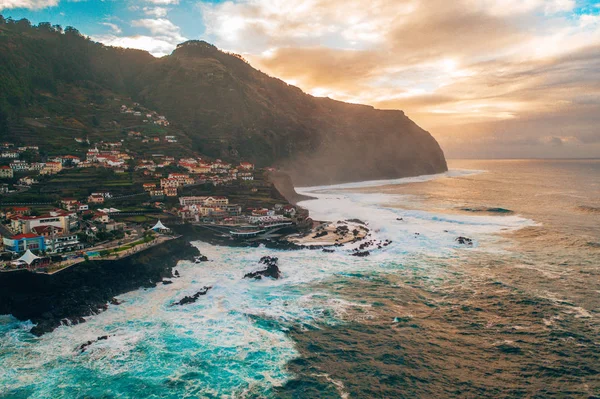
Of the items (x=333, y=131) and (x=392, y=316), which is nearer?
(x=392, y=316)

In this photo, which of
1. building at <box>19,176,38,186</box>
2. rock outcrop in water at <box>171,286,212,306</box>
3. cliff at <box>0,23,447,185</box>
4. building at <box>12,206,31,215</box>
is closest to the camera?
rock outcrop in water at <box>171,286,212,306</box>

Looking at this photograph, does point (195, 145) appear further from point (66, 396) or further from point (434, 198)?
point (66, 396)

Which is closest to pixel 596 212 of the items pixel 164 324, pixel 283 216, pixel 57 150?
pixel 283 216

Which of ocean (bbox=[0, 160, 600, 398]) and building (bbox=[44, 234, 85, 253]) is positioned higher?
building (bbox=[44, 234, 85, 253])

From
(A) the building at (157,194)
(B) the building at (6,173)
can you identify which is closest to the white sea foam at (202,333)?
(A) the building at (157,194)

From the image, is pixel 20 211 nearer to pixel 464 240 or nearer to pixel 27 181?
pixel 27 181

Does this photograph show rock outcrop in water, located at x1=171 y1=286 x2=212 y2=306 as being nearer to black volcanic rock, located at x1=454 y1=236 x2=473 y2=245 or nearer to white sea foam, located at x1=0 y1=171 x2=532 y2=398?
white sea foam, located at x1=0 y1=171 x2=532 y2=398

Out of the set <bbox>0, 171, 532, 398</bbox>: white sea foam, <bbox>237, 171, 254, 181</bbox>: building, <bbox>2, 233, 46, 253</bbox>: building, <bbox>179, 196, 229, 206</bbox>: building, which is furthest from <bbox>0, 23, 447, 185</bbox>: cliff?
<bbox>0, 171, 532, 398</bbox>: white sea foam
